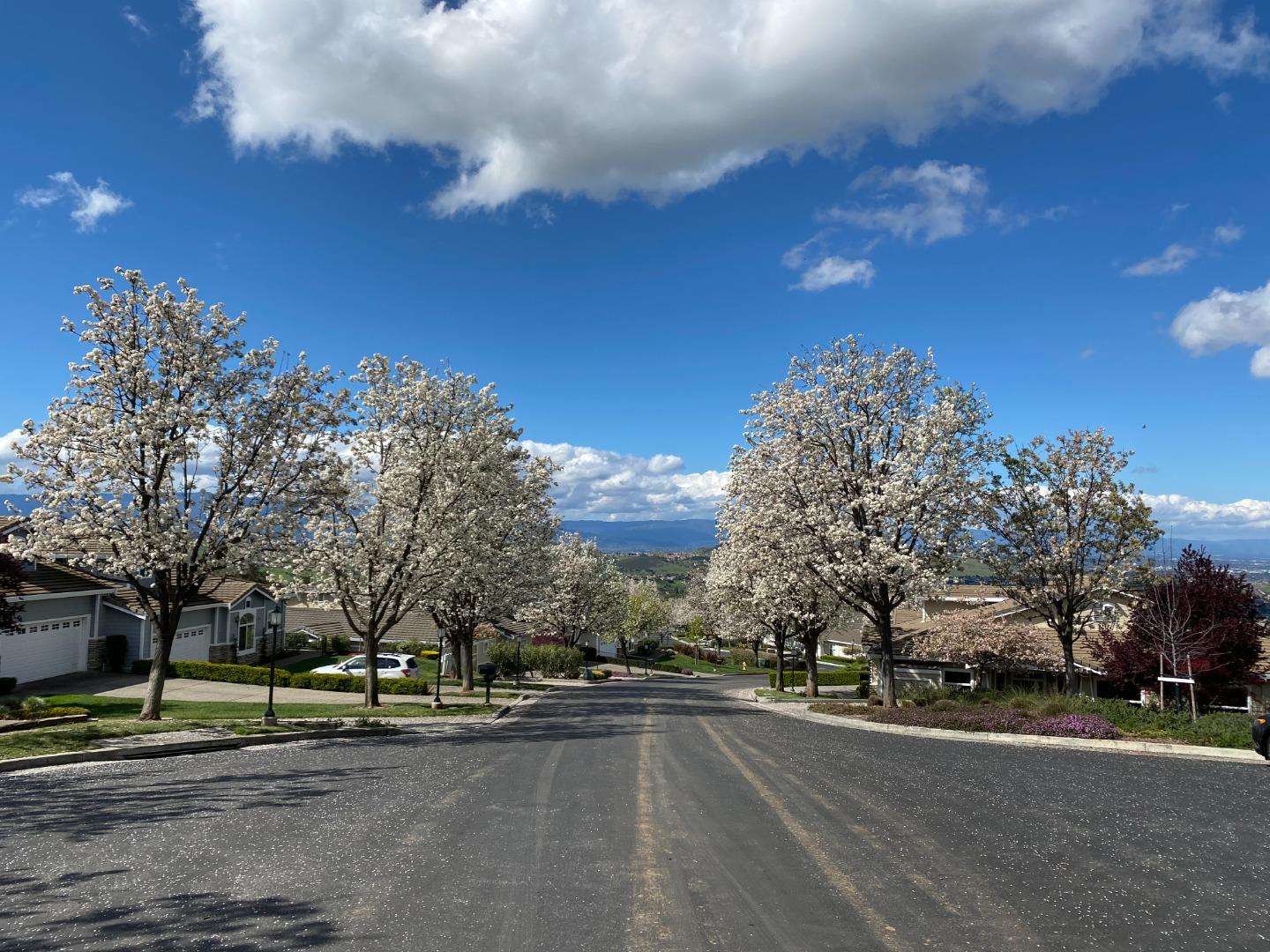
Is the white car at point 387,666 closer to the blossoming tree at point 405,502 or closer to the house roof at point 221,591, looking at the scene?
the house roof at point 221,591

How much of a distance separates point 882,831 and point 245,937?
6.57 meters

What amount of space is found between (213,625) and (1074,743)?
37.8m

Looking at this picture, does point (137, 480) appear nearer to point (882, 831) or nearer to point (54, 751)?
point (54, 751)

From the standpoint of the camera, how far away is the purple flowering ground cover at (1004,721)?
1897 centimetres

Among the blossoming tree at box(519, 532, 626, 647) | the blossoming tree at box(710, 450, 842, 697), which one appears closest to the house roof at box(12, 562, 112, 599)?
the blossoming tree at box(710, 450, 842, 697)

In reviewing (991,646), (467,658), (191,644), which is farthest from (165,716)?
(991,646)

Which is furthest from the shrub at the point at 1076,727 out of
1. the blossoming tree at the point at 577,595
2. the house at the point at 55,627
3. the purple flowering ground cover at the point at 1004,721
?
the blossoming tree at the point at 577,595

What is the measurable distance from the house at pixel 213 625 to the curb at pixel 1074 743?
926 inches

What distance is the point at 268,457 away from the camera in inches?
749

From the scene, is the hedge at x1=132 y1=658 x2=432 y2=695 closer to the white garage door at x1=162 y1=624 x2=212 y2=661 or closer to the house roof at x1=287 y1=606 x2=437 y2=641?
the white garage door at x1=162 y1=624 x2=212 y2=661

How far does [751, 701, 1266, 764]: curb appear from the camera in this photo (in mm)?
16406

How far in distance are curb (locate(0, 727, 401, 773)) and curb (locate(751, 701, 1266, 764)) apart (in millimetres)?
13350

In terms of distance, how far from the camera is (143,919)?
595cm

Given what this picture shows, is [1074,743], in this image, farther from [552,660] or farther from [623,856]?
[552,660]
